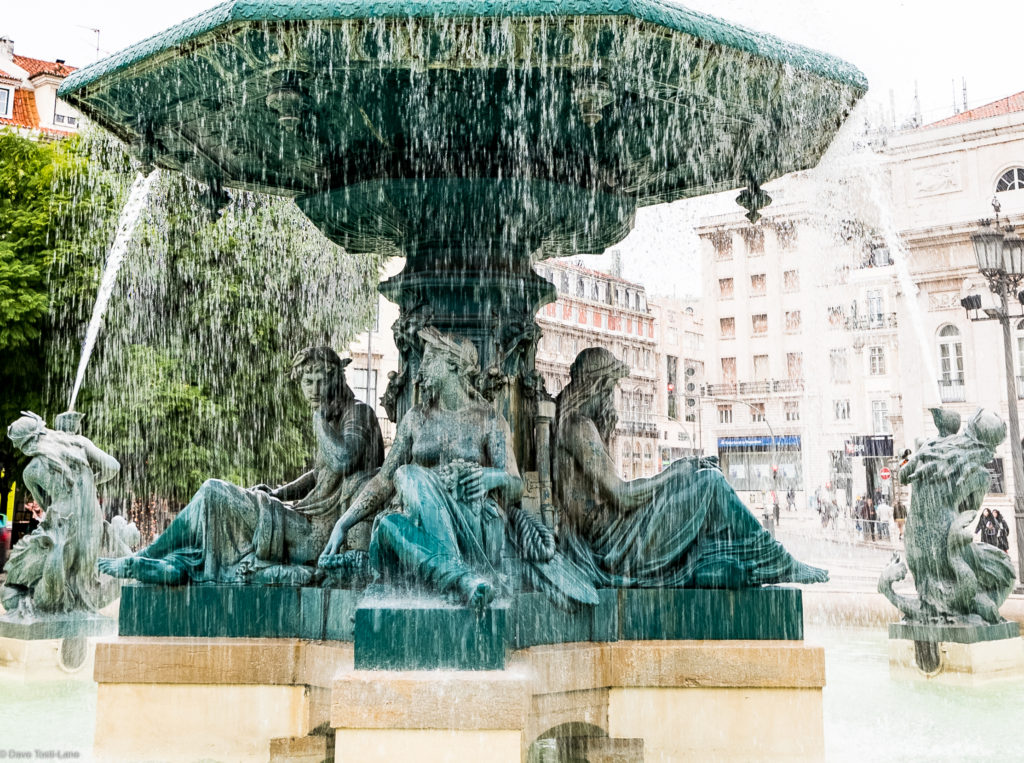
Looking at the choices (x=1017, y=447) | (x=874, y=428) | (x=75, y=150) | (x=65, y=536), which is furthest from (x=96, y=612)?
(x=874, y=428)

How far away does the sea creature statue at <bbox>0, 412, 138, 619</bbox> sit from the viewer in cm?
854

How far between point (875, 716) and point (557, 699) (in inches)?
96.3

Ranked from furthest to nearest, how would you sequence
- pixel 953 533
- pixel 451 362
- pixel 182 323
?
pixel 182 323, pixel 953 533, pixel 451 362

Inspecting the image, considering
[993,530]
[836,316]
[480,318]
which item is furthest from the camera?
[836,316]

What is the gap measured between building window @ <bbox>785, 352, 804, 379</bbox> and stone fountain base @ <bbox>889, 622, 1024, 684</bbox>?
44898 mm

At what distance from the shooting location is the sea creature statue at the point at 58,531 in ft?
28.0

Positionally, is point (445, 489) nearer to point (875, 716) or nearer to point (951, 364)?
point (875, 716)

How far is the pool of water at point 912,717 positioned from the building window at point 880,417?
36.5 m

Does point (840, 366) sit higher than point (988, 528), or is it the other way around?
point (840, 366)

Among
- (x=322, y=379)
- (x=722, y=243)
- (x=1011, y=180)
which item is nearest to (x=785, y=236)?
(x=722, y=243)

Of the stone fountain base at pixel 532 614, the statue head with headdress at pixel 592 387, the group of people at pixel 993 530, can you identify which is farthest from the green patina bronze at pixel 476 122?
the group of people at pixel 993 530

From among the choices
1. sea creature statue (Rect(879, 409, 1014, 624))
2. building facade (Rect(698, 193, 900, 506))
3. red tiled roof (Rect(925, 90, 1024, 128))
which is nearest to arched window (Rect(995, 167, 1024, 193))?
red tiled roof (Rect(925, 90, 1024, 128))

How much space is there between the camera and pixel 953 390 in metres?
34.9

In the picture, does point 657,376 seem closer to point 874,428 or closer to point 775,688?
point 874,428
